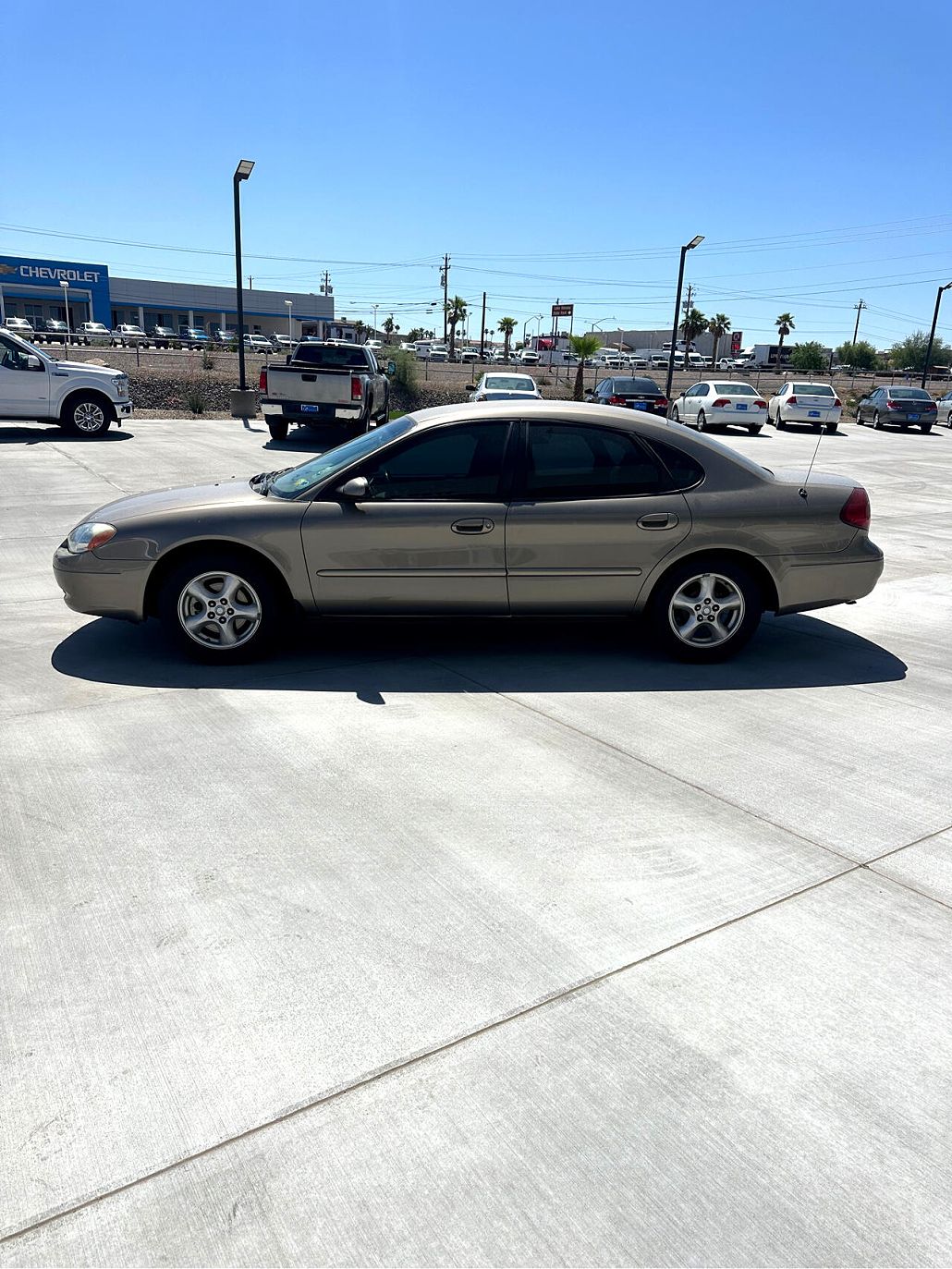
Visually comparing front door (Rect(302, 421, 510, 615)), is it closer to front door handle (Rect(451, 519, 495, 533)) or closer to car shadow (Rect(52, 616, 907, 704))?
front door handle (Rect(451, 519, 495, 533))

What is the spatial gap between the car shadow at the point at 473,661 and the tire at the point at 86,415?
12113 millimetres

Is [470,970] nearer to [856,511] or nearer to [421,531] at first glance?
[421,531]

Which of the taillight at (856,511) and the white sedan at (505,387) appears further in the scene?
the white sedan at (505,387)

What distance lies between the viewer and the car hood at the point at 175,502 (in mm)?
5699

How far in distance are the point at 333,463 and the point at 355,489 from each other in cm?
47

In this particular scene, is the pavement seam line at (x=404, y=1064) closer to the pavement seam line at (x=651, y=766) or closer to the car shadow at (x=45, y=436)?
the pavement seam line at (x=651, y=766)

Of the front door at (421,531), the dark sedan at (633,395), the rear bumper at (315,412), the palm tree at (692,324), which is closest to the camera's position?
the front door at (421,531)

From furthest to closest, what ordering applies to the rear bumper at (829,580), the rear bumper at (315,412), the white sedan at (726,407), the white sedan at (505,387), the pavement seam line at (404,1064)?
the white sedan at (726,407) < the white sedan at (505,387) < the rear bumper at (315,412) < the rear bumper at (829,580) < the pavement seam line at (404,1064)

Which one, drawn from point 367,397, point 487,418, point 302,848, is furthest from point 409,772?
point 367,397

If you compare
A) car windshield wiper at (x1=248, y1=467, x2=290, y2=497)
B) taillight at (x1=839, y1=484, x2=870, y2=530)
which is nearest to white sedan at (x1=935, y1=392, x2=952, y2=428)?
taillight at (x1=839, y1=484, x2=870, y2=530)

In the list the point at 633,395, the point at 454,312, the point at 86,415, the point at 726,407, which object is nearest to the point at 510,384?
the point at 633,395

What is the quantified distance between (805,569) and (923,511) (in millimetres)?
8156

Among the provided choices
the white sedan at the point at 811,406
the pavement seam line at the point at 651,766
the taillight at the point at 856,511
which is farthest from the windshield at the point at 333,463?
the white sedan at the point at 811,406

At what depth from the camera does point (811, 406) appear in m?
29.0
